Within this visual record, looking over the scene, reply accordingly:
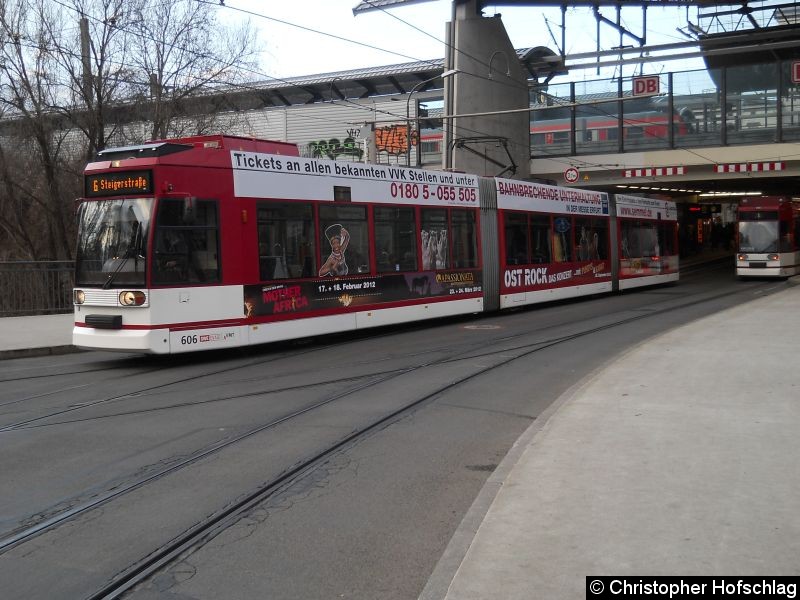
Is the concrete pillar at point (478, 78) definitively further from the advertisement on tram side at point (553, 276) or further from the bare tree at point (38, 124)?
the bare tree at point (38, 124)

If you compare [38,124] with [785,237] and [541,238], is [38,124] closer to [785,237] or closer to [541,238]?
[541,238]

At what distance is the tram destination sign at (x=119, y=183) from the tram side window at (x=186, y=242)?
16.0 inches

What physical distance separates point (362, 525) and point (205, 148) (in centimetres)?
860

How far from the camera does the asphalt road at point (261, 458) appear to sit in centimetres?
464

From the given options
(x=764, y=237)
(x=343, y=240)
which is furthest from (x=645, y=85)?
(x=343, y=240)

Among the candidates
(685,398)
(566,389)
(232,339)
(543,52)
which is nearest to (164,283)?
(232,339)

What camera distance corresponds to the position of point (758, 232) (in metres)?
33.4

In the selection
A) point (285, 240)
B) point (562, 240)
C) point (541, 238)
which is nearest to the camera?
point (285, 240)

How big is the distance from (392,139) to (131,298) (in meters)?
31.8

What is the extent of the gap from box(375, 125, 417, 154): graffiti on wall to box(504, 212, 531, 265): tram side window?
2201cm

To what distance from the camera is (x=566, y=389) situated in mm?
10289

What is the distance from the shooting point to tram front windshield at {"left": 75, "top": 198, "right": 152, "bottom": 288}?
11.9 meters
